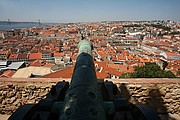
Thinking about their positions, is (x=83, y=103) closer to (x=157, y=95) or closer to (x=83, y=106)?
(x=83, y=106)

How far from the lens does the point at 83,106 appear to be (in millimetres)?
956

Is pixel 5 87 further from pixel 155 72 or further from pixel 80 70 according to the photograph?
pixel 155 72

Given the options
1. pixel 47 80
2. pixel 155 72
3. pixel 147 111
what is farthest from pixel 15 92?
pixel 155 72

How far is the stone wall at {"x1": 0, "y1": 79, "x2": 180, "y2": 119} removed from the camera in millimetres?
2811

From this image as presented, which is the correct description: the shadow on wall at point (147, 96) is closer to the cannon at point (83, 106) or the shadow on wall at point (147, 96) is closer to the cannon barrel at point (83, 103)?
the cannon at point (83, 106)

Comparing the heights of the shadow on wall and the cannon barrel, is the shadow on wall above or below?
below

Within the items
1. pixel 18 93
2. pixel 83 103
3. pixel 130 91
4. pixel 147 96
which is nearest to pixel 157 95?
pixel 147 96

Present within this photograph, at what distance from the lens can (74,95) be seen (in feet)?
3.66

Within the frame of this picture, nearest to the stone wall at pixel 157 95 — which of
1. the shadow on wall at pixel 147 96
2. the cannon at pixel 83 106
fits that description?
the shadow on wall at pixel 147 96

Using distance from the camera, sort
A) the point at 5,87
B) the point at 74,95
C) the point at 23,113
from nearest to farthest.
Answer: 1. the point at 74,95
2. the point at 23,113
3. the point at 5,87

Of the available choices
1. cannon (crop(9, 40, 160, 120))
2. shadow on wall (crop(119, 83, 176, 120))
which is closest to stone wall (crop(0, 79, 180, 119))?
shadow on wall (crop(119, 83, 176, 120))

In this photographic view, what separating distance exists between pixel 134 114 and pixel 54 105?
2.69 ft

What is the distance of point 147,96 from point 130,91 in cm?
32

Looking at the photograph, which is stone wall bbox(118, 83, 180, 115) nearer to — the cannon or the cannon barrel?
the cannon
